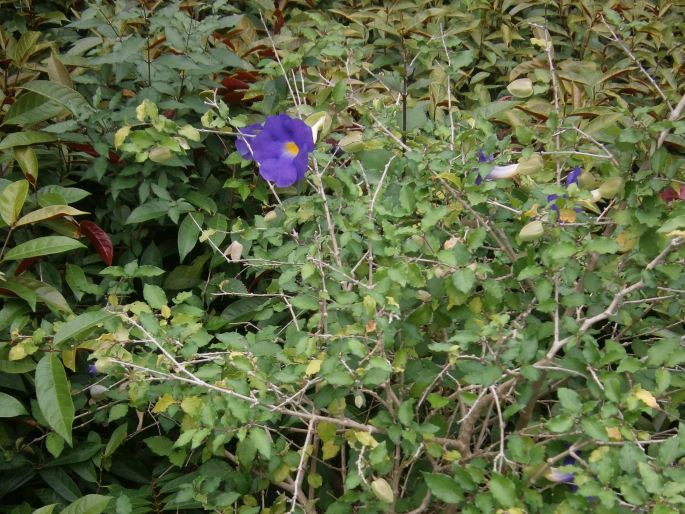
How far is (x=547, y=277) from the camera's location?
135 centimetres

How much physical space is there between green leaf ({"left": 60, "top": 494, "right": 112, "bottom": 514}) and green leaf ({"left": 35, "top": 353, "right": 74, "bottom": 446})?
6.4 inches

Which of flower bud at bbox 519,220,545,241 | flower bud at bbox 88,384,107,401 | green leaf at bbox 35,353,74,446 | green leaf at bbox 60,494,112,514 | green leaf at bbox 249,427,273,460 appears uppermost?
flower bud at bbox 519,220,545,241

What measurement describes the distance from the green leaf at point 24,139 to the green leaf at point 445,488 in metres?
1.33

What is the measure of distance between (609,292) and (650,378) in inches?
7.1

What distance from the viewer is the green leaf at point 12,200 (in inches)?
69.8

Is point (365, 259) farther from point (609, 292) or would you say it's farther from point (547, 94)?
point (547, 94)

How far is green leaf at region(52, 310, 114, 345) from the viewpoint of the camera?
161 centimetres

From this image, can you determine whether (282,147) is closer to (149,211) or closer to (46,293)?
(149,211)

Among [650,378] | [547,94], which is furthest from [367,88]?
[650,378]

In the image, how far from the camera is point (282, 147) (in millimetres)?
1618

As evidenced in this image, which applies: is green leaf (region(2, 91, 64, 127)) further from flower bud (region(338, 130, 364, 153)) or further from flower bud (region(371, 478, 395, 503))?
flower bud (region(371, 478, 395, 503))

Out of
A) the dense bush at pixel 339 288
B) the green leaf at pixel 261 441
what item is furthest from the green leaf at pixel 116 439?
the green leaf at pixel 261 441

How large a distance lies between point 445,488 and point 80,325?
830 millimetres

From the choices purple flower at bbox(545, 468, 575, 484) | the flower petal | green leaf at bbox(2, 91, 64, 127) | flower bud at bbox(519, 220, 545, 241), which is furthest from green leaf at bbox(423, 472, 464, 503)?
green leaf at bbox(2, 91, 64, 127)
